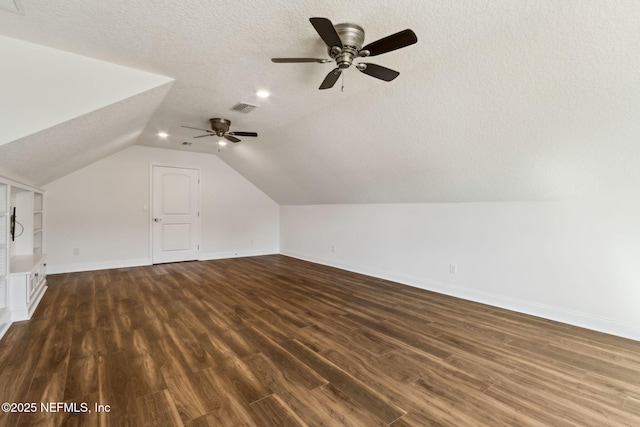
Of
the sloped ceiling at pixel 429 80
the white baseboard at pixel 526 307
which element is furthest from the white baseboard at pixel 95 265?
the white baseboard at pixel 526 307

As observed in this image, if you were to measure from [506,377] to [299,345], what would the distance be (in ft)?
5.36

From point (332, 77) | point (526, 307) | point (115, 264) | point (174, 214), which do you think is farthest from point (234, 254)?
point (526, 307)

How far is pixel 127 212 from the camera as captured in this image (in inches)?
243

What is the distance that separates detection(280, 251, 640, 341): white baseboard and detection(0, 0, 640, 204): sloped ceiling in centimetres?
129

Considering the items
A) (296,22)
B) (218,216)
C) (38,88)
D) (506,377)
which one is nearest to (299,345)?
(506,377)

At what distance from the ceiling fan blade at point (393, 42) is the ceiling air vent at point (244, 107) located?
208 cm

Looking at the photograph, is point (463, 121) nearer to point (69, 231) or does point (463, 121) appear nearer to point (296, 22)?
point (296, 22)

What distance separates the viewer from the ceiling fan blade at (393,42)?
183 cm

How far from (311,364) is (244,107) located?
10.2ft

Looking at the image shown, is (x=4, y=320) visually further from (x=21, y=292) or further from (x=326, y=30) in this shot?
(x=326, y=30)

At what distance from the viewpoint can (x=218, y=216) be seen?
290 inches

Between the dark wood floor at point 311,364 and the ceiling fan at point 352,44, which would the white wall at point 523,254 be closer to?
the dark wood floor at point 311,364

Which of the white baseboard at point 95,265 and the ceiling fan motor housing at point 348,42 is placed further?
the white baseboard at point 95,265

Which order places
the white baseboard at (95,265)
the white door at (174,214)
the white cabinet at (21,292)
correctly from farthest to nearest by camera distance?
the white door at (174,214)
the white baseboard at (95,265)
the white cabinet at (21,292)
